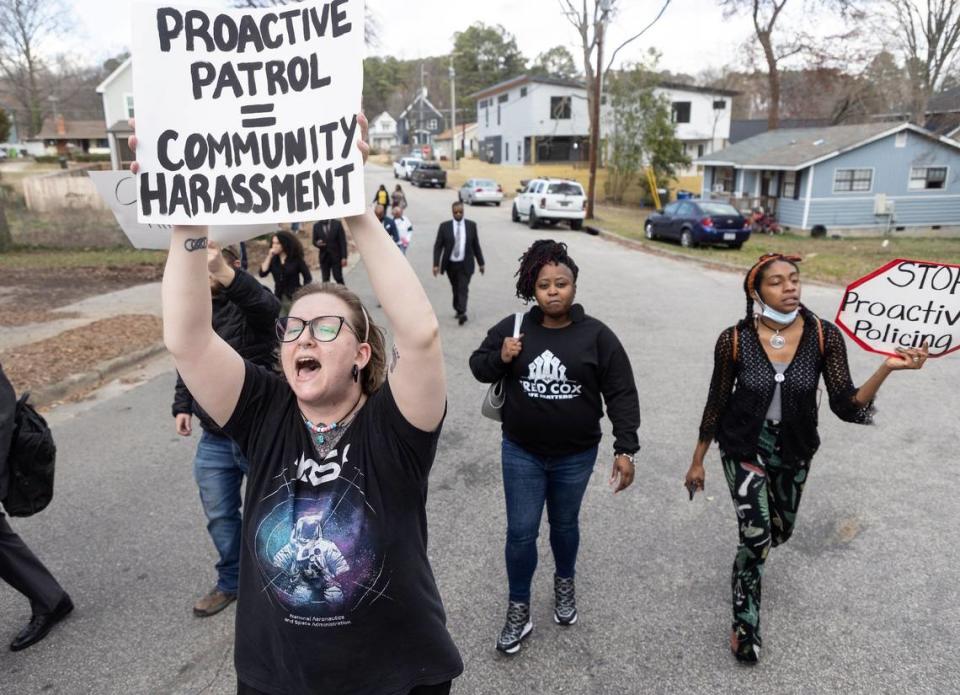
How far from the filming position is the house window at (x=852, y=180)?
26.4m

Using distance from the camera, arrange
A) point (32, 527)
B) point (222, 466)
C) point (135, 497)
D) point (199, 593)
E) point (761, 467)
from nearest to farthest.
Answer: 1. point (761, 467)
2. point (222, 466)
3. point (199, 593)
4. point (32, 527)
5. point (135, 497)

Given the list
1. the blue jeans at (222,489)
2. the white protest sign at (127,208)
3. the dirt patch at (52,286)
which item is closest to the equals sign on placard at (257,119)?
the white protest sign at (127,208)

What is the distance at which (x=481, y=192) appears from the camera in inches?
1428

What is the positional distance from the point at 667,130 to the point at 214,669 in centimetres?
3796

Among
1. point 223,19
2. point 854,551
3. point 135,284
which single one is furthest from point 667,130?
point 223,19

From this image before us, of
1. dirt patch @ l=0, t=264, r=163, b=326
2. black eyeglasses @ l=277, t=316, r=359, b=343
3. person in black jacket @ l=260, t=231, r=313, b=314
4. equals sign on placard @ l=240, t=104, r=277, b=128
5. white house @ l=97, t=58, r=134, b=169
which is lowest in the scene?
dirt patch @ l=0, t=264, r=163, b=326

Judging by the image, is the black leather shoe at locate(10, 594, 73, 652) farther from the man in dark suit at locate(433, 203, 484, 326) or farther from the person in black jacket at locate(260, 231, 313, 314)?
the man in dark suit at locate(433, 203, 484, 326)

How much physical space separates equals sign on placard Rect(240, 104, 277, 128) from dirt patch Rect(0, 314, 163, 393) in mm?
6793

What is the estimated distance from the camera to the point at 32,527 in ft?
15.3

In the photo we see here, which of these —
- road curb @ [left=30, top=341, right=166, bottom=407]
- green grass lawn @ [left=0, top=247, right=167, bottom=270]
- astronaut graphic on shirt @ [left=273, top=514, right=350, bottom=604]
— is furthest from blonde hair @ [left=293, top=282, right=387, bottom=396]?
green grass lawn @ [left=0, top=247, right=167, bottom=270]

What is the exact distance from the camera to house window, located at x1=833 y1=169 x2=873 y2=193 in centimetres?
2638

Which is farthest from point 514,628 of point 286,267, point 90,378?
point 90,378

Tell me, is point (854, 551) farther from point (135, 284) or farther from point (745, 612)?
point (135, 284)

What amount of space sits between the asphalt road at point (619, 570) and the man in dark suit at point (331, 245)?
17.1 feet
